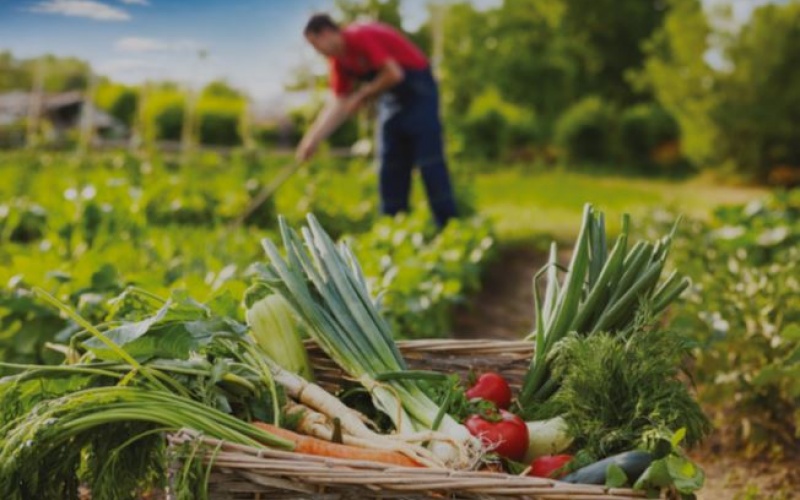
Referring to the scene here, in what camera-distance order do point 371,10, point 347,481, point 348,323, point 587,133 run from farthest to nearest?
point 587,133, point 371,10, point 348,323, point 347,481

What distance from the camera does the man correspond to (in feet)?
23.9

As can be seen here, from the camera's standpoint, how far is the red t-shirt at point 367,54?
737 cm

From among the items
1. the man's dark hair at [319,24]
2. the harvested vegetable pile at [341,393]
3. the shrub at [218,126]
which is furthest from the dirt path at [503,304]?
the shrub at [218,126]

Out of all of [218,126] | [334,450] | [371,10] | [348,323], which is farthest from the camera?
[218,126]

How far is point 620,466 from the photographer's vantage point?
79.1 inches

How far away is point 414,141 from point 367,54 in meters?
0.71

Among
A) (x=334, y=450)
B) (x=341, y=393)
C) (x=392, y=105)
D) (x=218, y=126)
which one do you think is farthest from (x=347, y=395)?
(x=218, y=126)

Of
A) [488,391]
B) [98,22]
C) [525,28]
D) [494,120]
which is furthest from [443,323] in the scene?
[525,28]

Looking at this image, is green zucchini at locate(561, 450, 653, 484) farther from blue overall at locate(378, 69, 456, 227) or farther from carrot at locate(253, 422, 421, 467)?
blue overall at locate(378, 69, 456, 227)

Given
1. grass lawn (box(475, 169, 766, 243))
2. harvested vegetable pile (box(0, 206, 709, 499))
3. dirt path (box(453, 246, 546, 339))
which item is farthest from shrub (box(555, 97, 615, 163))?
harvested vegetable pile (box(0, 206, 709, 499))

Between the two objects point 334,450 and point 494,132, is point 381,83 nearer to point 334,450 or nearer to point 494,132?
point 334,450

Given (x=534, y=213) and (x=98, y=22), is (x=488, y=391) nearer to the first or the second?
(x=534, y=213)

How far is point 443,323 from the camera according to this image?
5.14 m

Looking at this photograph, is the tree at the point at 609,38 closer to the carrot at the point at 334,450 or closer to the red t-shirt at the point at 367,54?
the red t-shirt at the point at 367,54
